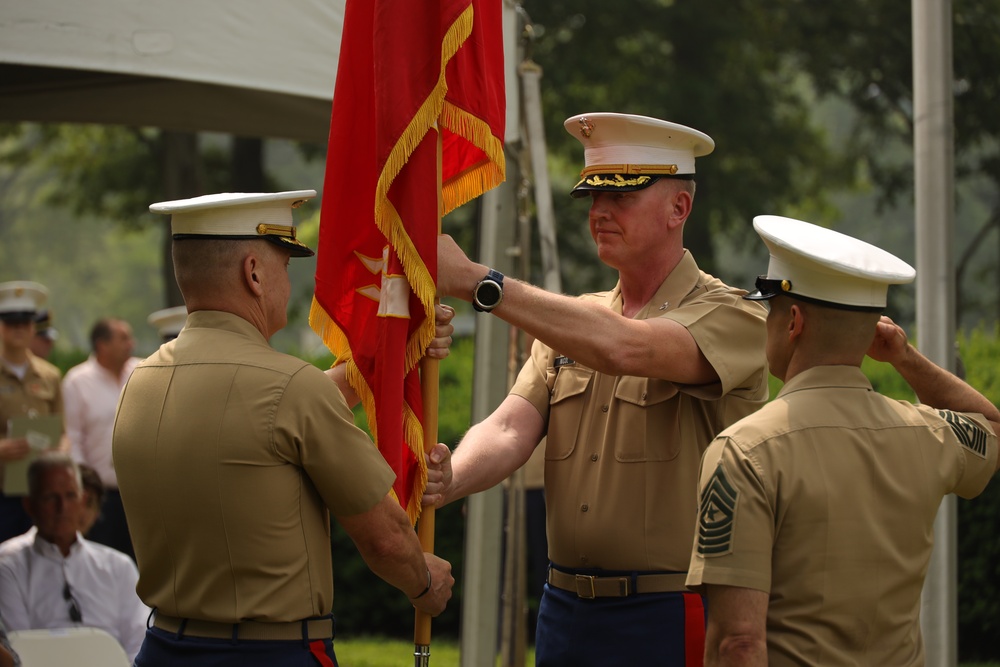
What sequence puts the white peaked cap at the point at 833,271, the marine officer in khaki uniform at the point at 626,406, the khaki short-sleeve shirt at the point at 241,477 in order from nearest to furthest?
the white peaked cap at the point at 833,271
the khaki short-sleeve shirt at the point at 241,477
the marine officer in khaki uniform at the point at 626,406

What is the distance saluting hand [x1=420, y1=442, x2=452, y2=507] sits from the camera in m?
3.83

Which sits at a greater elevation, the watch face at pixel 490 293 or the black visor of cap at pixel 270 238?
the black visor of cap at pixel 270 238

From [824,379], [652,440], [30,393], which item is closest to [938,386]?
[824,379]

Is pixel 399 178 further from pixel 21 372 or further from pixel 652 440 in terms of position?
pixel 21 372

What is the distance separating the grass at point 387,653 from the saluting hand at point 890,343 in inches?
236

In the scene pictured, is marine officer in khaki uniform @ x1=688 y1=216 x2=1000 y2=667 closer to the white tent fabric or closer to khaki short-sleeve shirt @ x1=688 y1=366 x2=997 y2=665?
khaki short-sleeve shirt @ x1=688 y1=366 x2=997 y2=665

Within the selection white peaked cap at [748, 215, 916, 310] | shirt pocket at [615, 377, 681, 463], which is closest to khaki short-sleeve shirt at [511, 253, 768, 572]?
shirt pocket at [615, 377, 681, 463]

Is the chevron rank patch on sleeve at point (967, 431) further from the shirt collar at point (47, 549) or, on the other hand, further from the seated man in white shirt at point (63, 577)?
the shirt collar at point (47, 549)

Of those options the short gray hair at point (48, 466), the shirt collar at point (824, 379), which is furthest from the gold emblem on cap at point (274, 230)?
the short gray hair at point (48, 466)

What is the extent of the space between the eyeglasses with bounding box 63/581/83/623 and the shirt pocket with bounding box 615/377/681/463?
339 centimetres

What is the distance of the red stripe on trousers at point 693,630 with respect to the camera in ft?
12.3

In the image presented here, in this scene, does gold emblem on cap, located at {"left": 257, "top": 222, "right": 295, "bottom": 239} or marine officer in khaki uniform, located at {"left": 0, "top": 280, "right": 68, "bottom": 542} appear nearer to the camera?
gold emblem on cap, located at {"left": 257, "top": 222, "right": 295, "bottom": 239}

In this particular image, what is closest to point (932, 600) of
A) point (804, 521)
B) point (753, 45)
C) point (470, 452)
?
point (470, 452)

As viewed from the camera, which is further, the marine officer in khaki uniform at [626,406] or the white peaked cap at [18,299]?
the white peaked cap at [18,299]
